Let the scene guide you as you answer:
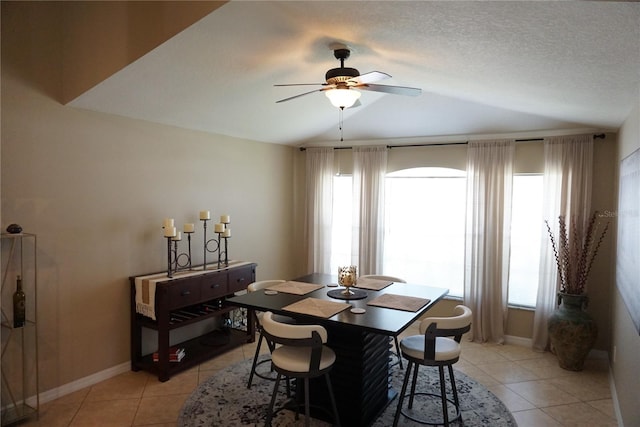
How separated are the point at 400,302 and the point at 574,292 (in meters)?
2.09

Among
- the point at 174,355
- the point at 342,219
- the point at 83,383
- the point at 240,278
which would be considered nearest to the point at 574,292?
the point at 342,219

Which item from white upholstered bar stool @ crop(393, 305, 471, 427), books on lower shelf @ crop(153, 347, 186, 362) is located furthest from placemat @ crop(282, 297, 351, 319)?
books on lower shelf @ crop(153, 347, 186, 362)

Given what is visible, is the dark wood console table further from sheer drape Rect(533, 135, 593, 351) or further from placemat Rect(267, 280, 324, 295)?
sheer drape Rect(533, 135, 593, 351)

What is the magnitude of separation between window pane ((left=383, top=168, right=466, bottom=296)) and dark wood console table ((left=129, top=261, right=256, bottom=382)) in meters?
2.05

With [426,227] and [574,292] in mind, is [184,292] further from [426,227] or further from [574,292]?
[574,292]

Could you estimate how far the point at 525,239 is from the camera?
4.57m

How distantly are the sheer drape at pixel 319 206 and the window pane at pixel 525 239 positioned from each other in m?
2.30

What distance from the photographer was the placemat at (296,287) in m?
3.31

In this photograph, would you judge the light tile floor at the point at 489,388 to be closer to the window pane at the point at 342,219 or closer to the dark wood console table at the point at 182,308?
the dark wood console table at the point at 182,308

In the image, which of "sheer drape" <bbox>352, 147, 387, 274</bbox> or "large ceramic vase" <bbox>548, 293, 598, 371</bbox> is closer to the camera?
"large ceramic vase" <bbox>548, 293, 598, 371</bbox>

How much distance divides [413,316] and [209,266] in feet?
7.81

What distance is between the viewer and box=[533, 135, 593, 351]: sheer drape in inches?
162

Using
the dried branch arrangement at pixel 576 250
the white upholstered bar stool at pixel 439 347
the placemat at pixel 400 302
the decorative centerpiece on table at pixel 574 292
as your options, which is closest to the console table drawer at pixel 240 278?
the placemat at pixel 400 302

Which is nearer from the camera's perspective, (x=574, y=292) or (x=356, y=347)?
(x=356, y=347)
